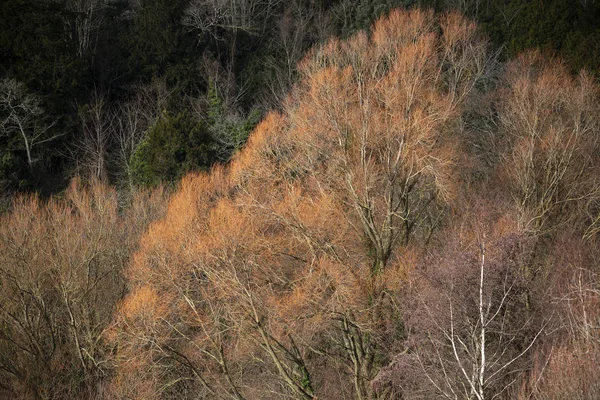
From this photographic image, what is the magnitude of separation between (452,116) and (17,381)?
45.8ft

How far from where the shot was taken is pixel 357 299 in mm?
15430

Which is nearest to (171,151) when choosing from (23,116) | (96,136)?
(96,136)

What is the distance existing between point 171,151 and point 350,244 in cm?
1281

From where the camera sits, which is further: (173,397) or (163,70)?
(163,70)

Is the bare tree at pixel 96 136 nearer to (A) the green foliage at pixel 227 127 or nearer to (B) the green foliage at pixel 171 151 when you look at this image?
(B) the green foliage at pixel 171 151

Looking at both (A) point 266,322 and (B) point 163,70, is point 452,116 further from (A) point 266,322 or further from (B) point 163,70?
(B) point 163,70

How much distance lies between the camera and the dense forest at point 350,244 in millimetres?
15453

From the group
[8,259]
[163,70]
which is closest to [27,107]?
[163,70]

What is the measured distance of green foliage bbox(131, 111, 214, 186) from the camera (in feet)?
87.6

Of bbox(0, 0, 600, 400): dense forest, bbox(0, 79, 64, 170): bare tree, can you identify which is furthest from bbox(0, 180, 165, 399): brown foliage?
bbox(0, 79, 64, 170): bare tree

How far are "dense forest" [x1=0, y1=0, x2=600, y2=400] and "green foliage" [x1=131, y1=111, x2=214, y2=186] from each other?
0.11 meters

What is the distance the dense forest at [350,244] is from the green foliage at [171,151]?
0.11m

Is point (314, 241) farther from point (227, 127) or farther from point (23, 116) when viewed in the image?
point (23, 116)

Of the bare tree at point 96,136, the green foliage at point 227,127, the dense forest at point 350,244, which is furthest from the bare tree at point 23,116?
the green foliage at point 227,127
